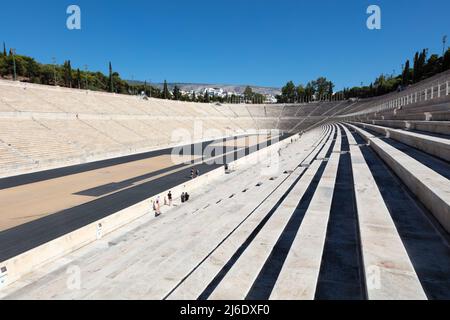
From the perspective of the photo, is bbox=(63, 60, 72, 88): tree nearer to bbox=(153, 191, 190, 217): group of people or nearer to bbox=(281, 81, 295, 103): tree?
bbox=(153, 191, 190, 217): group of people

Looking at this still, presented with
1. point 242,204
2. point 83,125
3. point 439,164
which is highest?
point 83,125

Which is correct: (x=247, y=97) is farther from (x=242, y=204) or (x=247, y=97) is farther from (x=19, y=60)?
(x=242, y=204)

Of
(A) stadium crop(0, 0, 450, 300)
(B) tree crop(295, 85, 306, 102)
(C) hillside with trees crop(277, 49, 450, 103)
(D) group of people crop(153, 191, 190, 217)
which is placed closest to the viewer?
(A) stadium crop(0, 0, 450, 300)

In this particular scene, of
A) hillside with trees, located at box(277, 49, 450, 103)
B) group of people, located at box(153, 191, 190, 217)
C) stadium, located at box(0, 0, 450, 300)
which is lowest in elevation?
group of people, located at box(153, 191, 190, 217)

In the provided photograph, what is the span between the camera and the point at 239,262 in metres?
4.55

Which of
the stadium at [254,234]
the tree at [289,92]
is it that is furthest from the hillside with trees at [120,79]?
the stadium at [254,234]

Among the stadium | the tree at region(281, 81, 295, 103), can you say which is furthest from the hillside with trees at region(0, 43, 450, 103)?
the stadium

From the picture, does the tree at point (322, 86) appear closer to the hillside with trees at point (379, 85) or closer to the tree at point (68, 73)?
the hillside with trees at point (379, 85)

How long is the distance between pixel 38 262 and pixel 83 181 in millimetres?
12438

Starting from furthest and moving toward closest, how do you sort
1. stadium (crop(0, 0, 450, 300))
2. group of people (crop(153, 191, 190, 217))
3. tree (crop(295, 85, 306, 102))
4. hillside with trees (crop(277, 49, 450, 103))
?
1. tree (crop(295, 85, 306, 102))
2. hillside with trees (crop(277, 49, 450, 103))
3. group of people (crop(153, 191, 190, 217))
4. stadium (crop(0, 0, 450, 300))

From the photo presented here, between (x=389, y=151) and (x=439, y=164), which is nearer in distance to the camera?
(x=439, y=164)

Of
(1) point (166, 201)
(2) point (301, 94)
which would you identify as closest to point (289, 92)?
(2) point (301, 94)

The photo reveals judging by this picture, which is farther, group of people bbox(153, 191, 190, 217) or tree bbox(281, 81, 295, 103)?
tree bbox(281, 81, 295, 103)

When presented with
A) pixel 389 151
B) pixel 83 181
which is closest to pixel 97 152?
pixel 83 181
